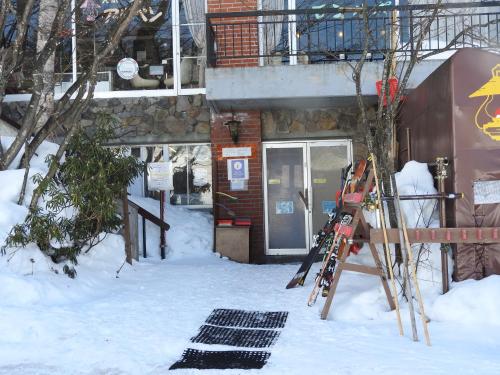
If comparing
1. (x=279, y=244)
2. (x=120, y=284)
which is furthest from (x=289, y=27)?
(x=120, y=284)

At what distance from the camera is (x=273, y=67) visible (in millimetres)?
8172

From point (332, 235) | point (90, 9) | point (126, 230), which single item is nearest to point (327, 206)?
point (332, 235)

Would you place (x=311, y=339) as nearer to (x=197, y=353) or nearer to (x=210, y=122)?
(x=197, y=353)

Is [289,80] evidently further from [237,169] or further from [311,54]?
[237,169]

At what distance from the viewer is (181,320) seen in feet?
17.2

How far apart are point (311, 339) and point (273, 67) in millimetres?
4686

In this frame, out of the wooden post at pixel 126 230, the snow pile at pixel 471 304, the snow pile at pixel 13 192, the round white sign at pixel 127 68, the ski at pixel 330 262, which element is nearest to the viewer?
the snow pile at pixel 471 304

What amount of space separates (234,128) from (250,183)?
1.01 metres

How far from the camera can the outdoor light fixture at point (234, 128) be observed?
9.26m

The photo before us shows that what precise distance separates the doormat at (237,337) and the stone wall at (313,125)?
5.14 meters

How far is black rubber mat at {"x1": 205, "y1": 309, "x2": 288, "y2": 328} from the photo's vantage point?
5211 mm

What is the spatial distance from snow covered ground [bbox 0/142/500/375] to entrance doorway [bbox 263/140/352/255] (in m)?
2.55

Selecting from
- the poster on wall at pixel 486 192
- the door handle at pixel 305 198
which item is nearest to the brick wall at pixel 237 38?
the door handle at pixel 305 198

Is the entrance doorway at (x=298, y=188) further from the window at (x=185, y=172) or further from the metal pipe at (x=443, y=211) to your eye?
the metal pipe at (x=443, y=211)
